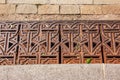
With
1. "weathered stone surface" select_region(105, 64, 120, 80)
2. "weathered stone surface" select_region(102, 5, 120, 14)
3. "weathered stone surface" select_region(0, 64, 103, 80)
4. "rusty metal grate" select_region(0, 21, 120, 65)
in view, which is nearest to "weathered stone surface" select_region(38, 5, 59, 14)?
"rusty metal grate" select_region(0, 21, 120, 65)

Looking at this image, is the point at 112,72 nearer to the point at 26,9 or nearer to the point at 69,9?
the point at 69,9

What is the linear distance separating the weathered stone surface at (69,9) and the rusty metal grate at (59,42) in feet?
0.92

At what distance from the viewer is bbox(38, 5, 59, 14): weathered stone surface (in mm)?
4469

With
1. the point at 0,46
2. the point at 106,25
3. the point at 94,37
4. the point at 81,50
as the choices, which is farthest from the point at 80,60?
the point at 0,46

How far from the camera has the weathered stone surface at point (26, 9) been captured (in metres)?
4.46

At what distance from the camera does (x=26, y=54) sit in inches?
150

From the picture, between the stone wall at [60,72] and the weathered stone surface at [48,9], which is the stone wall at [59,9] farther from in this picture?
the stone wall at [60,72]

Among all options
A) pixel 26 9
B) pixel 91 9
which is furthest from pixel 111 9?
pixel 26 9

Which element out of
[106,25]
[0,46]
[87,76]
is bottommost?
[87,76]

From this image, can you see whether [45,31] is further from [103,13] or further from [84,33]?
[103,13]

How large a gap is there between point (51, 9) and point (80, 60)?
3.48ft

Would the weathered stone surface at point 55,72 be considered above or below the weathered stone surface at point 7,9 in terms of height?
below

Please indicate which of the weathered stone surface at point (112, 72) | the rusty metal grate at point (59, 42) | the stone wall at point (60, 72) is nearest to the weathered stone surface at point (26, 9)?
the rusty metal grate at point (59, 42)

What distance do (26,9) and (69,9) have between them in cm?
61
